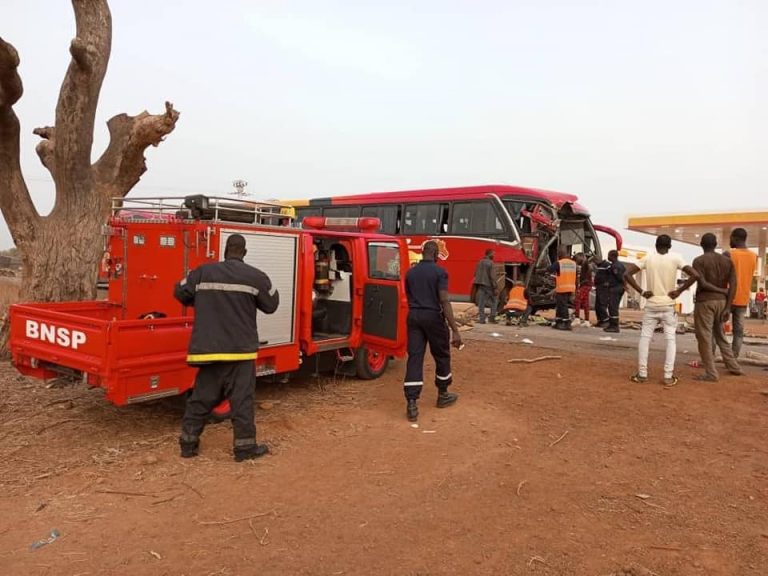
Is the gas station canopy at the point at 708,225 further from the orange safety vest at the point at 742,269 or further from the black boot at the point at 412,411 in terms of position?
the black boot at the point at 412,411

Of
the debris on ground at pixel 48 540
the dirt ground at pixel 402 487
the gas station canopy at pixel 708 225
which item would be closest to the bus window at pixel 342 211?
the dirt ground at pixel 402 487

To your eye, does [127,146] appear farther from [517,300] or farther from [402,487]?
[517,300]

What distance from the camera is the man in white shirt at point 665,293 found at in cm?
648

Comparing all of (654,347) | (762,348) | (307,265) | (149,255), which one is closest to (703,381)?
(654,347)

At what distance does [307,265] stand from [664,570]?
13.7ft

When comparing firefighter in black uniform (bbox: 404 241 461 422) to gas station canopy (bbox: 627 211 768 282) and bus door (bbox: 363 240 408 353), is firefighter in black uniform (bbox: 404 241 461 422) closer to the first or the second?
bus door (bbox: 363 240 408 353)

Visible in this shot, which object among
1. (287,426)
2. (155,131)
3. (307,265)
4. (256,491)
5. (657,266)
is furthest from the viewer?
(155,131)

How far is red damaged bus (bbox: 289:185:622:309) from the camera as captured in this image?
13.7 meters

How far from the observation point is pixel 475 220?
47.3ft

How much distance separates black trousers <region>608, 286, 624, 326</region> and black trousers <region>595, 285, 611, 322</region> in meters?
0.08

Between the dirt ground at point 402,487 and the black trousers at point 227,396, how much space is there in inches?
9.6

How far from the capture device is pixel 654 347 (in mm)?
9328

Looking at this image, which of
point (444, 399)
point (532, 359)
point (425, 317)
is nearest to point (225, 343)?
point (425, 317)

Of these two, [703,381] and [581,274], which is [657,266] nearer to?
[703,381]
